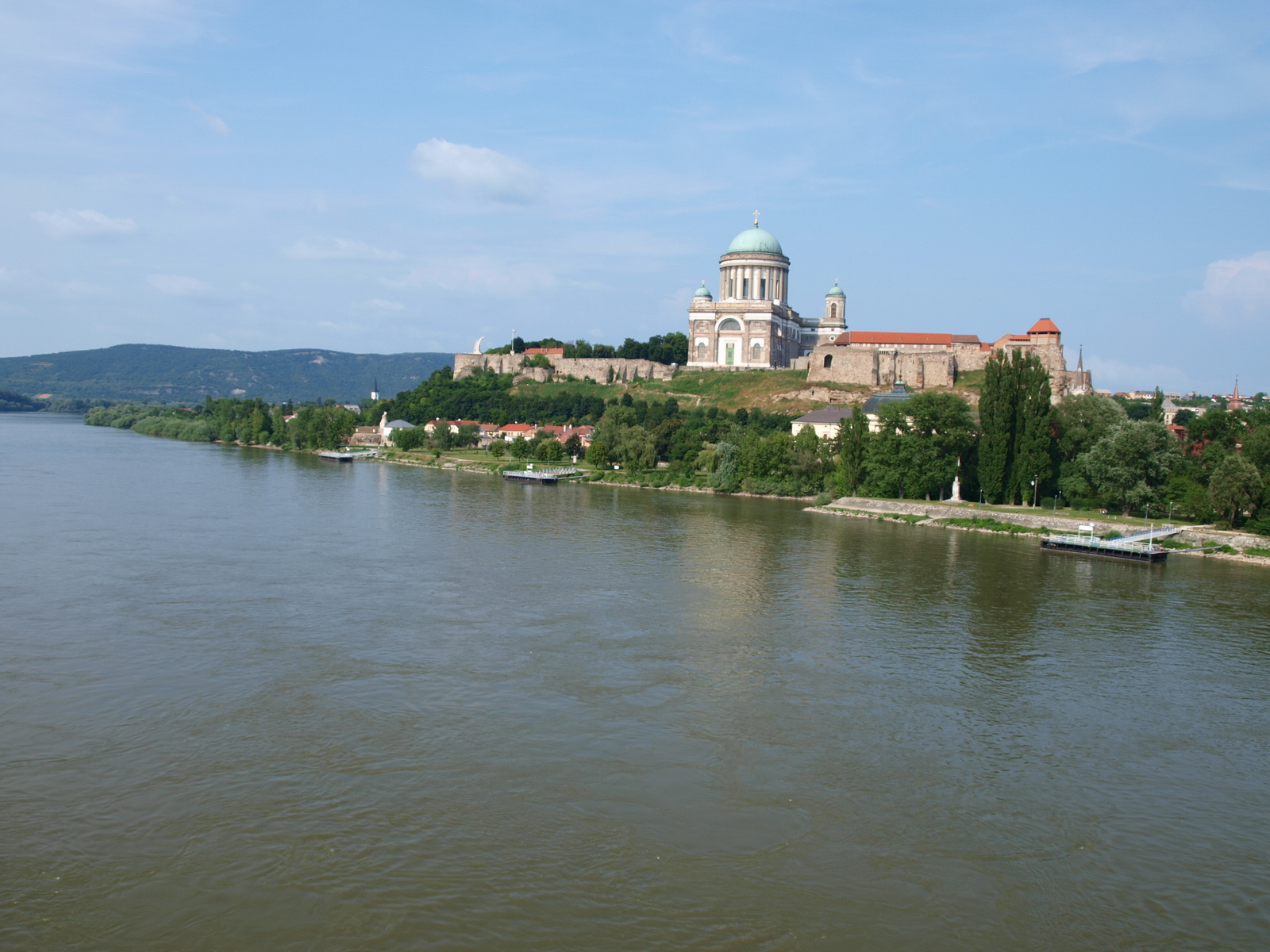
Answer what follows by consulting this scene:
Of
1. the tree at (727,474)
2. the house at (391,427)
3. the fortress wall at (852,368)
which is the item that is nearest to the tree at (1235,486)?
the tree at (727,474)

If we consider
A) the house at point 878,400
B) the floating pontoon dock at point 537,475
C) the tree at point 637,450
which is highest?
the house at point 878,400

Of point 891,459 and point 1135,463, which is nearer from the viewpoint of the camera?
point 1135,463

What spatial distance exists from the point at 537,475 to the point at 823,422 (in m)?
13.2

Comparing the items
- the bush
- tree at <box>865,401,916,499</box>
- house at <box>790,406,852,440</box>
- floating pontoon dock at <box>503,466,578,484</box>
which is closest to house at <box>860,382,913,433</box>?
house at <box>790,406,852,440</box>

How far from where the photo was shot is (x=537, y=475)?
40906 millimetres

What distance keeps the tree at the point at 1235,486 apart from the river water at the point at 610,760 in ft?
23.8

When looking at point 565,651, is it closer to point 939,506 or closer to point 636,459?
point 939,506

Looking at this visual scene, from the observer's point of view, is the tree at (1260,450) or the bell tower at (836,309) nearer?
the tree at (1260,450)

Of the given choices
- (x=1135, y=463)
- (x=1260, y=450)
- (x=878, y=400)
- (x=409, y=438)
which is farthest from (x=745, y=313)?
(x=1260, y=450)

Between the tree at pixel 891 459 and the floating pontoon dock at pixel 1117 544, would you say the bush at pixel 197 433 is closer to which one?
the tree at pixel 891 459

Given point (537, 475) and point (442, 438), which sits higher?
point (442, 438)

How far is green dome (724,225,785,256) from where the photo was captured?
6072 cm

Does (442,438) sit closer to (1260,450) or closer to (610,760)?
(1260,450)

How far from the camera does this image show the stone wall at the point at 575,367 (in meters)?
62.1
